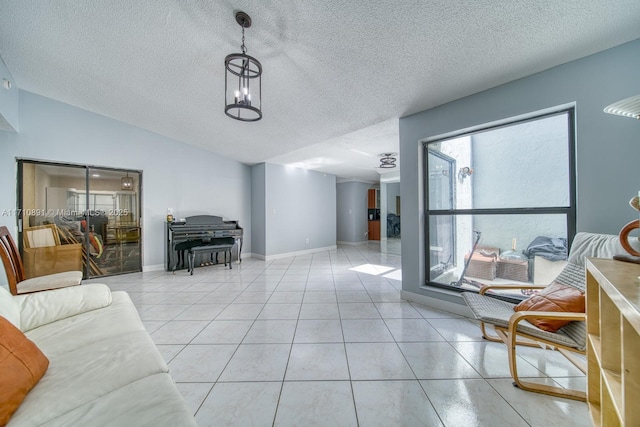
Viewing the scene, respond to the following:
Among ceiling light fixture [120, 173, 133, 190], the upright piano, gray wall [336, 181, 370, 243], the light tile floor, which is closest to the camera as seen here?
the light tile floor

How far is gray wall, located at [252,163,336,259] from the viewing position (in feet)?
18.9

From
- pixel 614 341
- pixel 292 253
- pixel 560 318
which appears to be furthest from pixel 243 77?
pixel 292 253

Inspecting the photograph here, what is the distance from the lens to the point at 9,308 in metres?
1.27

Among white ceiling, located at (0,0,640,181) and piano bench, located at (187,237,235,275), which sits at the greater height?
white ceiling, located at (0,0,640,181)

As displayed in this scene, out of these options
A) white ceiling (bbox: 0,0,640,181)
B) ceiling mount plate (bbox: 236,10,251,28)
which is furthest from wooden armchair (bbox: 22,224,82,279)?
ceiling mount plate (bbox: 236,10,251,28)

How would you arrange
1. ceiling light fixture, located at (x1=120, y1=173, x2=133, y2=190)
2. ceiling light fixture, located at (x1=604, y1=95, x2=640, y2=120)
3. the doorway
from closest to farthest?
ceiling light fixture, located at (x1=604, y1=95, x2=640, y2=120) < the doorway < ceiling light fixture, located at (x1=120, y1=173, x2=133, y2=190)

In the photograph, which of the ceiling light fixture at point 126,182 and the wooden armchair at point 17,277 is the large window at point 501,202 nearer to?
the wooden armchair at point 17,277

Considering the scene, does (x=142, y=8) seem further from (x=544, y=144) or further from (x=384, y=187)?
(x=384, y=187)

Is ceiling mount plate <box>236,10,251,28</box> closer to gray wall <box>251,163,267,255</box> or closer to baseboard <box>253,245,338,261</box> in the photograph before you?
gray wall <box>251,163,267,255</box>

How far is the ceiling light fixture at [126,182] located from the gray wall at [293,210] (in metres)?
2.58

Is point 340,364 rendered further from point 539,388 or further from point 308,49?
point 308,49

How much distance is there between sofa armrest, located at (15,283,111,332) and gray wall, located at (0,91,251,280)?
10.7 ft

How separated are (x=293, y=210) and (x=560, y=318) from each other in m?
5.50

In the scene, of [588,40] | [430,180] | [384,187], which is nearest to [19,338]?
[430,180]
